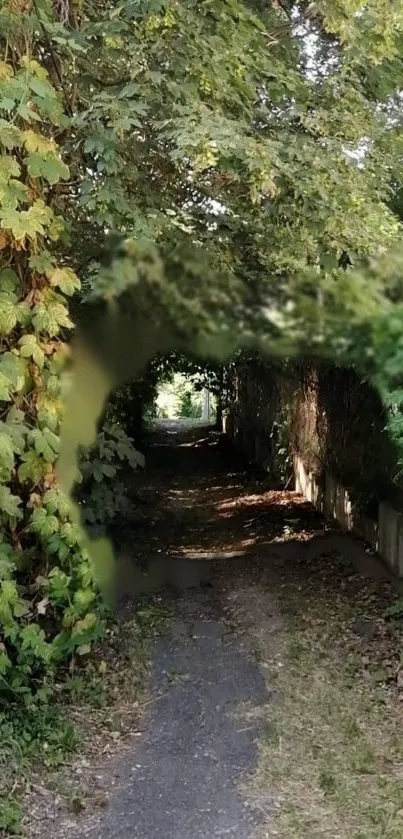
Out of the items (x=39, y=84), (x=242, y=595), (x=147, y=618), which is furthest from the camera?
(x=242, y=595)

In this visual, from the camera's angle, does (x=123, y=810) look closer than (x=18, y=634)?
Yes

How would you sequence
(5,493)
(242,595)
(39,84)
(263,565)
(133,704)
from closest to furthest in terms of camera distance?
(39,84) < (5,493) < (133,704) < (242,595) < (263,565)

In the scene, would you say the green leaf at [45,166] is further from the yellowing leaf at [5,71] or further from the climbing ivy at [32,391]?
the yellowing leaf at [5,71]

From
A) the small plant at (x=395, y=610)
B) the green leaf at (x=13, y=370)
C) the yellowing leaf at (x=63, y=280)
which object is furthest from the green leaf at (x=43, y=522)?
the small plant at (x=395, y=610)

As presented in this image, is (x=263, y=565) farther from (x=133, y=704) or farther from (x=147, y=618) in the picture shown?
(x=133, y=704)

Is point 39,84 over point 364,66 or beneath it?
beneath

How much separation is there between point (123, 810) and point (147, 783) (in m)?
0.20

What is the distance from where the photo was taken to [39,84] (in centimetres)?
269

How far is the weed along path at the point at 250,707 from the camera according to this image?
2805 millimetres

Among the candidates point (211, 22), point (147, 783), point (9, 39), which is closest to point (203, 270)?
point (211, 22)

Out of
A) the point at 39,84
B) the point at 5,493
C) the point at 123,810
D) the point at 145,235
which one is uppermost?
the point at 39,84

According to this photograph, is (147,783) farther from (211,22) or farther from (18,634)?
(211,22)

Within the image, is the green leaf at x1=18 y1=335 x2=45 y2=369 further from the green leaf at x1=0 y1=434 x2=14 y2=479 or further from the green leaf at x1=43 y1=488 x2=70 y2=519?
the green leaf at x1=43 y1=488 x2=70 y2=519

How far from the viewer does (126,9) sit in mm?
3137
